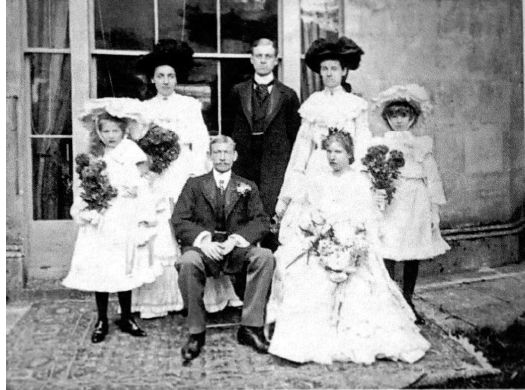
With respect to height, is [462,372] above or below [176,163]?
below

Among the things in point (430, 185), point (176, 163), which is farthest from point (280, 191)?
point (430, 185)

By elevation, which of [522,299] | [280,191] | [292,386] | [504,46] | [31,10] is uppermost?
[31,10]

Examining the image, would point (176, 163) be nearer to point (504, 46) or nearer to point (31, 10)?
point (31, 10)

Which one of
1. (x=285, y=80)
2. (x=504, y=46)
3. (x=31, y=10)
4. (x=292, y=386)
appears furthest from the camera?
(x=285, y=80)

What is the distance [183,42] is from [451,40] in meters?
1.52

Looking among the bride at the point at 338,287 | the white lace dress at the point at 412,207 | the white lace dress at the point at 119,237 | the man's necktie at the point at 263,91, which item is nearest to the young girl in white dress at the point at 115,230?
the white lace dress at the point at 119,237

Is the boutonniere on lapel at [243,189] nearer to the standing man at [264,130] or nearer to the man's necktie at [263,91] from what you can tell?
the standing man at [264,130]

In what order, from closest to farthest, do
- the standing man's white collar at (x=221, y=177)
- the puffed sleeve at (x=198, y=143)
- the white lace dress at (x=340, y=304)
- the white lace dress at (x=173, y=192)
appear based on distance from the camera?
the white lace dress at (x=340, y=304) → the standing man's white collar at (x=221, y=177) → the white lace dress at (x=173, y=192) → the puffed sleeve at (x=198, y=143)

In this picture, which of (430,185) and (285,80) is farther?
(285,80)

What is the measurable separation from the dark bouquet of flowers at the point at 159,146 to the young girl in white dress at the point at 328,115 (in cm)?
66

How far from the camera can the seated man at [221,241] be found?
121 inches

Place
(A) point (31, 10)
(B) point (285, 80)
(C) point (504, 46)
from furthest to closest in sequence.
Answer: (B) point (285, 80) → (A) point (31, 10) → (C) point (504, 46)

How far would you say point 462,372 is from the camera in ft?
9.25

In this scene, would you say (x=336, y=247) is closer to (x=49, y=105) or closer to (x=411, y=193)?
(x=411, y=193)
